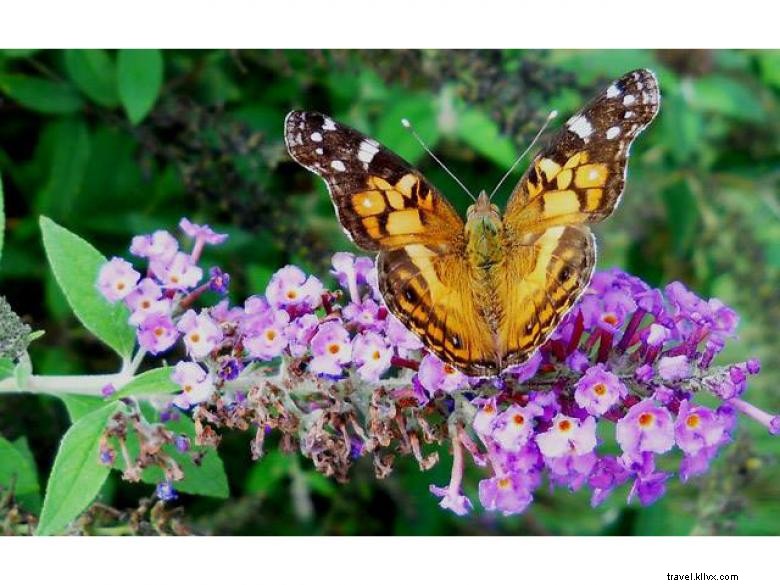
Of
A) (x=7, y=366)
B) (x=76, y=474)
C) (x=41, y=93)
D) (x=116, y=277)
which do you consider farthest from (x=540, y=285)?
(x=41, y=93)

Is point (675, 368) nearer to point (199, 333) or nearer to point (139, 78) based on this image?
point (199, 333)

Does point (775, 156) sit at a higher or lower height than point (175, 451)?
higher

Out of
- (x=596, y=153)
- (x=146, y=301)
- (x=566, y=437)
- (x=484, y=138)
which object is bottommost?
(x=566, y=437)

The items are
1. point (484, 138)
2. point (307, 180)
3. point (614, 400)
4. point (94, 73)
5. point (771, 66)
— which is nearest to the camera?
point (614, 400)

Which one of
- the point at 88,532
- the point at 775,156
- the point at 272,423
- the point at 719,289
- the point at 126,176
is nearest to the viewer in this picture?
the point at 272,423

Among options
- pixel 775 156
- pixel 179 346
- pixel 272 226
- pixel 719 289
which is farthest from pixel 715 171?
pixel 179 346

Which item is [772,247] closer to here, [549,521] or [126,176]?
[549,521]

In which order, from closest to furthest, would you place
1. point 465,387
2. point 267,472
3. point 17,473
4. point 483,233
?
point 465,387
point 483,233
point 17,473
point 267,472
